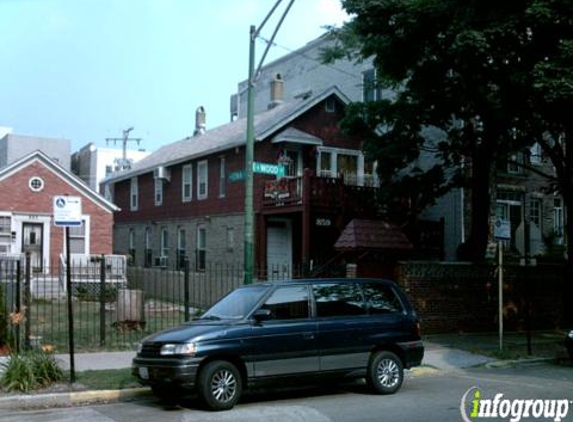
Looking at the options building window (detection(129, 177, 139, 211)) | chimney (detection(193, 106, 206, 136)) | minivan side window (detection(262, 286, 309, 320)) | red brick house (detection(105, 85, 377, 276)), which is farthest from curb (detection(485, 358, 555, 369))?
chimney (detection(193, 106, 206, 136))

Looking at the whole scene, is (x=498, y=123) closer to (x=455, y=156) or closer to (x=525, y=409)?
(x=455, y=156)

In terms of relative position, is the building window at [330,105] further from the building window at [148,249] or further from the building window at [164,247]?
the building window at [148,249]

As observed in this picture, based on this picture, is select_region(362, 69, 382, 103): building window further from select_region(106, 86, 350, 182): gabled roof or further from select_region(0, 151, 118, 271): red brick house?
select_region(0, 151, 118, 271): red brick house

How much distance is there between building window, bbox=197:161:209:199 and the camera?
31625mm

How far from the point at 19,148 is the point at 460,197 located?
27.5 metres

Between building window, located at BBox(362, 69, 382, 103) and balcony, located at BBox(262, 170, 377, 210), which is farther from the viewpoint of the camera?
building window, located at BBox(362, 69, 382, 103)

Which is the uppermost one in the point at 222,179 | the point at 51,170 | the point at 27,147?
the point at 27,147

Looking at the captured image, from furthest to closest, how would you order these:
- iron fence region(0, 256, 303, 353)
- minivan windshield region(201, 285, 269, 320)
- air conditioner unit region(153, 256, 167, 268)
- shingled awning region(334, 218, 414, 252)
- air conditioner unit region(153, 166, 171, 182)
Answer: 1. air conditioner unit region(153, 256, 167, 268)
2. air conditioner unit region(153, 166, 171, 182)
3. shingled awning region(334, 218, 414, 252)
4. iron fence region(0, 256, 303, 353)
5. minivan windshield region(201, 285, 269, 320)

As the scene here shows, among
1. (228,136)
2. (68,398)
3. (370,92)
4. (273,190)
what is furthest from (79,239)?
(68,398)

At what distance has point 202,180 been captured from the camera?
32.0 metres

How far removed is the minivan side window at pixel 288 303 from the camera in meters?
11.0

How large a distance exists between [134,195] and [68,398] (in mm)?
28329

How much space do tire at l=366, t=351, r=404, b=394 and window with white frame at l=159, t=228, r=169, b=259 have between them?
24.2 m

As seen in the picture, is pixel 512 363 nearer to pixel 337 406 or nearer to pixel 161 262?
pixel 337 406
